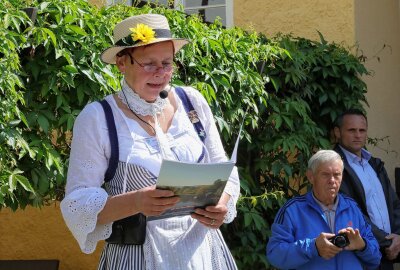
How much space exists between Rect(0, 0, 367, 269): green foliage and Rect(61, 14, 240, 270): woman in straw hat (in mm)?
1244

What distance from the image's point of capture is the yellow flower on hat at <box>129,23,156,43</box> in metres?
3.22

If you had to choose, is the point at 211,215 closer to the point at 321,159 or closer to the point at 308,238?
the point at 308,238

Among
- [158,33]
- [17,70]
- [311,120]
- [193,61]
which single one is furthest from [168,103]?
[311,120]

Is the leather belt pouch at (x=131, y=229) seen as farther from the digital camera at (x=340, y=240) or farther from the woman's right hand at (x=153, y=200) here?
the digital camera at (x=340, y=240)

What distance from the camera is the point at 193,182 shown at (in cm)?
288

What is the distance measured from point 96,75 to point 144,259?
1879mm

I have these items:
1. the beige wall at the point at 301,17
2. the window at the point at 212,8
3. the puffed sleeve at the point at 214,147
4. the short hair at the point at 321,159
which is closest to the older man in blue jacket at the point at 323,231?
the short hair at the point at 321,159

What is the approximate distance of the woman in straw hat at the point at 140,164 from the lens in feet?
10.1

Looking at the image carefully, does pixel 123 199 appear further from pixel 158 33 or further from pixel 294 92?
pixel 294 92

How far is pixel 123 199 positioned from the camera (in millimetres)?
2982

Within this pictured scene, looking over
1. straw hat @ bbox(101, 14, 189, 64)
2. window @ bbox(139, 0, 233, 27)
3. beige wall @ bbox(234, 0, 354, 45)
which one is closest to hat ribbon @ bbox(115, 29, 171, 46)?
straw hat @ bbox(101, 14, 189, 64)

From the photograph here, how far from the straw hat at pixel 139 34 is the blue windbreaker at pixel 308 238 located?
190 cm

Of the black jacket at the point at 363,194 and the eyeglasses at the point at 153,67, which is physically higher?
the eyeglasses at the point at 153,67

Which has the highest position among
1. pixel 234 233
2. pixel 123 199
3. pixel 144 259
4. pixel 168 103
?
pixel 168 103
